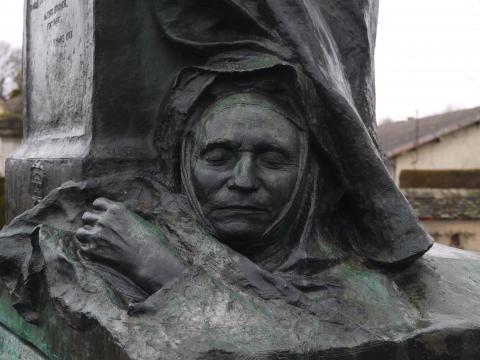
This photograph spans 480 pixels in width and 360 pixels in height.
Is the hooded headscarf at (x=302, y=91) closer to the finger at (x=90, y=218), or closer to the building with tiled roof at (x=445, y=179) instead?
the finger at (x=90, y=218)

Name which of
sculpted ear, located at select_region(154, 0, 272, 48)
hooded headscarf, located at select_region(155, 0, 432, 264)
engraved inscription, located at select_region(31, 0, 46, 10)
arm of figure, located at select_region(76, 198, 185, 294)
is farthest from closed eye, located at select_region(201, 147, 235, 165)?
engraved inscription, located at select_region(31, 0, 46, 10)

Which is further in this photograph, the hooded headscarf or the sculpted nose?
the hooded headscarf

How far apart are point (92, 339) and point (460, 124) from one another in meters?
19.3

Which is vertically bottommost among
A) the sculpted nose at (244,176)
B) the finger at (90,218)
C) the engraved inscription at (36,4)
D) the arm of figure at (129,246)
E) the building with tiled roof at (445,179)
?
the building with tiled roof at (445,179)

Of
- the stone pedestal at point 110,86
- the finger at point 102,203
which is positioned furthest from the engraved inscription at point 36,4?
the finger at point 102,203

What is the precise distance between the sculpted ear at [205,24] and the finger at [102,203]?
710 millimetres

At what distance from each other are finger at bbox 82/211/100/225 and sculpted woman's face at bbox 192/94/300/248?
38cm

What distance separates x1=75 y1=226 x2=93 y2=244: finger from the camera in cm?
231

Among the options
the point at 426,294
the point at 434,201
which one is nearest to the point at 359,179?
the point at 426,294

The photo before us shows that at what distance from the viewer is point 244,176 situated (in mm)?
2299

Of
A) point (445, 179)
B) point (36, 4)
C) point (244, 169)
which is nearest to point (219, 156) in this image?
point (244, 169)

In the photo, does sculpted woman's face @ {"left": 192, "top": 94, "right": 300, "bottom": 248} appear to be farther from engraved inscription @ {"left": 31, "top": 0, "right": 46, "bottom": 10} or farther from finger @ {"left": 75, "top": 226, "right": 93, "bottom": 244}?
engraved inscription @ {"left": 31, "top": 0, "right": 46, "bottom": 10}

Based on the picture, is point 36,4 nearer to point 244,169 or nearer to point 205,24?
point 205,24

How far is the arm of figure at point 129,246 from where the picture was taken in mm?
2205
